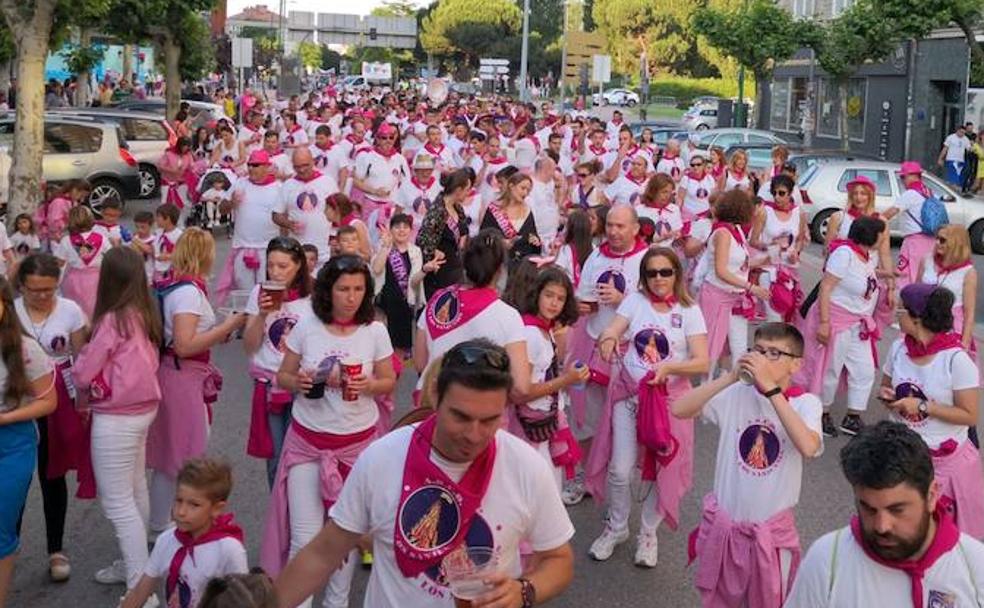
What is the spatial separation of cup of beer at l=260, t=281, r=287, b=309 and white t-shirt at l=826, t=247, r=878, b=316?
430 cm

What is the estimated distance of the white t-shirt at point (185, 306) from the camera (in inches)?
223

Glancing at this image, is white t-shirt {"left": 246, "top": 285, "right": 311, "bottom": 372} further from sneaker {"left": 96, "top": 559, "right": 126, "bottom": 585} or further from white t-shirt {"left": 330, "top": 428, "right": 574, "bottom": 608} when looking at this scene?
white t-shirt {"left": 330, "top": 428, "right": 574, "bottom": 608}

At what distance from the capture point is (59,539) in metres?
6.03

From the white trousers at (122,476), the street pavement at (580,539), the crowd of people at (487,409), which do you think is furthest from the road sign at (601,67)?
the white trousers at (122,476)

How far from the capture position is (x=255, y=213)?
10555 mm

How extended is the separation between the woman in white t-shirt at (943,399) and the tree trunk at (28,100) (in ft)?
45.4

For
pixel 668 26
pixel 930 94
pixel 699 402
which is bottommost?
pixel 699 402

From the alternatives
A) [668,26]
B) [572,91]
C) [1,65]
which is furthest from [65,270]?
[668,26]

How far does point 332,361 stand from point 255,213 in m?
5.74

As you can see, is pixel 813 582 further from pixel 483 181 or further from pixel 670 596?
pixel 483 181

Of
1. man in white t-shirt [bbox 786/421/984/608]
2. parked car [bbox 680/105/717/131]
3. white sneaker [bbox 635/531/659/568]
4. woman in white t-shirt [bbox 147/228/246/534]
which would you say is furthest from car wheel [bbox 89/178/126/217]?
parked car [bbox 680/105/717/131]

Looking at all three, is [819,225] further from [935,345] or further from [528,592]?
[528,592]

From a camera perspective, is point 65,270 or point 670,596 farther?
point 65,270

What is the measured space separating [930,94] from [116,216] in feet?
96.4
